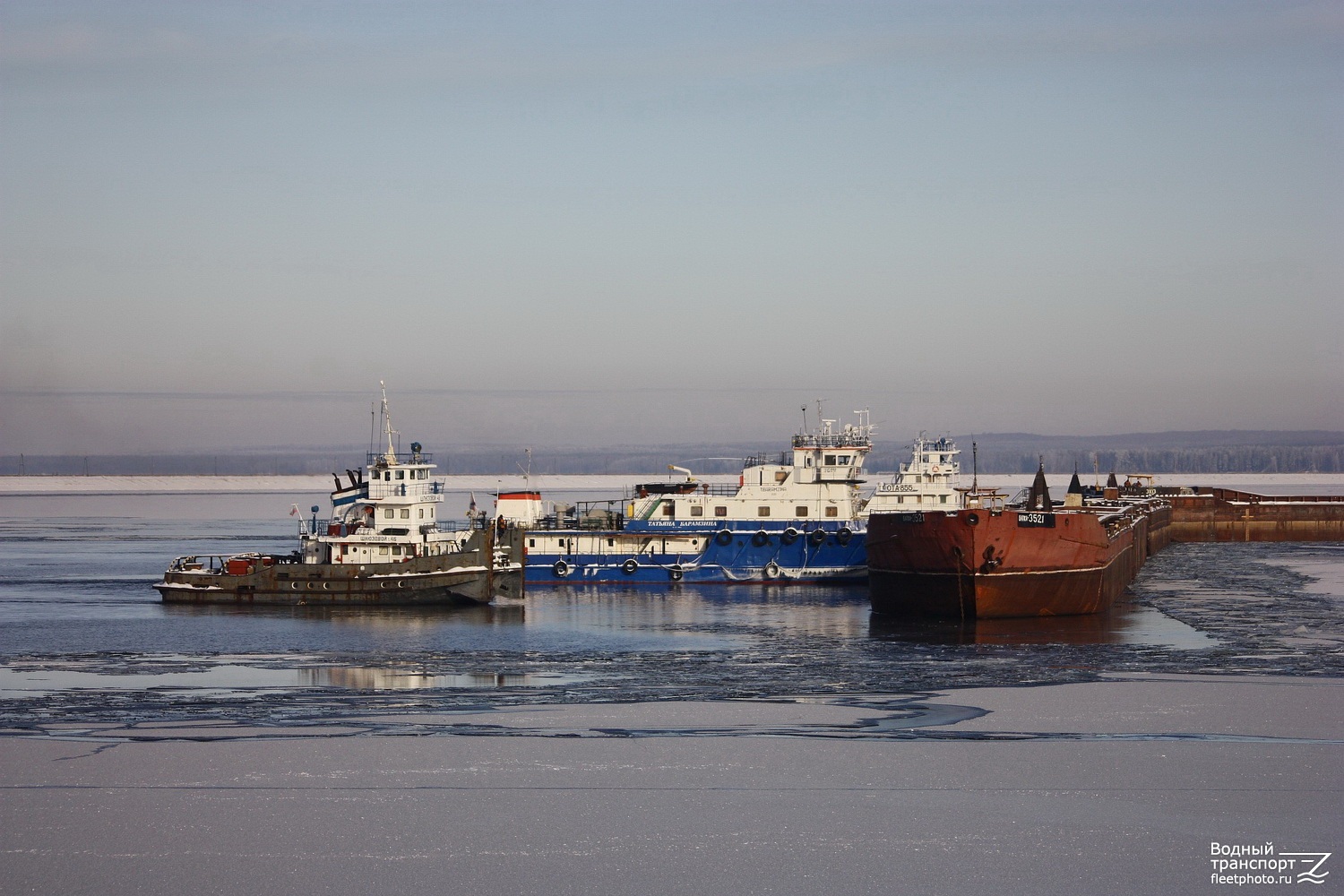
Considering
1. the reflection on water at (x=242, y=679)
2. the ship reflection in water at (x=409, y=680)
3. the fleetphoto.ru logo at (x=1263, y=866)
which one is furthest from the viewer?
the ship reflection in water at (x=409, y=680)

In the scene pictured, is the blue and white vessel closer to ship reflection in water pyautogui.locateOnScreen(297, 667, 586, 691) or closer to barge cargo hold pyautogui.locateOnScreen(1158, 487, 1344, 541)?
ship reflection in water pyautogui.locateOnScreen(297, 667, 586, 691)

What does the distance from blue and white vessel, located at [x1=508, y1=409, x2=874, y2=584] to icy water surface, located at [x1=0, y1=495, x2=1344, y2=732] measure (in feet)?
5.74

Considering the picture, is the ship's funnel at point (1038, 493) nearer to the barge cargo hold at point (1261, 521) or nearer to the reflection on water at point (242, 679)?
the reflection on water at point (242, 679)

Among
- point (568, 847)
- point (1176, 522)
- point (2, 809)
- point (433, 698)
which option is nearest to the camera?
point (568, 847)

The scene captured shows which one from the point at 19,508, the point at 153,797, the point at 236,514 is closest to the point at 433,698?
the point at 153,797

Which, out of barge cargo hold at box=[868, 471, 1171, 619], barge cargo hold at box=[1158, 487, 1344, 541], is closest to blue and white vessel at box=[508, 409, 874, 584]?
barge cargo hold at box=[868, 471, 1171, 619]

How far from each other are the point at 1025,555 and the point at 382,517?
2132 cm

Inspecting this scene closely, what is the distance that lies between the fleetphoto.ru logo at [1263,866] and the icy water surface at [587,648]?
1092 cm

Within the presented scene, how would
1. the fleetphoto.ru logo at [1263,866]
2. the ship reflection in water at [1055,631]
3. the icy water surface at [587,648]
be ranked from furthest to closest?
the ship reflection in water at [1055,631] < the icy water surface at [587,648] < the fleetphoto.ru logo at [1263,866]

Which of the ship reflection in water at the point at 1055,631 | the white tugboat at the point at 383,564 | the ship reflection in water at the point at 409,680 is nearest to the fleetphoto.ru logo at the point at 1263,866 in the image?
the ship reflection in water at the point at 409,680

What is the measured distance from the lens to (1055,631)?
36.4m

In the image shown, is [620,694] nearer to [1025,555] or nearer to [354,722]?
[354,722]

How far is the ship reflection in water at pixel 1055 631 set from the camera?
33.7m

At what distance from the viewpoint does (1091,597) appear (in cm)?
4125
